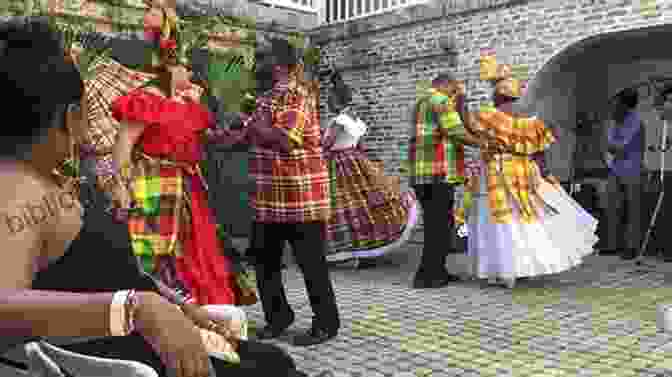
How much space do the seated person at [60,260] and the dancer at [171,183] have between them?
1.59 meters

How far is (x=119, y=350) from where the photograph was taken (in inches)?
48.4

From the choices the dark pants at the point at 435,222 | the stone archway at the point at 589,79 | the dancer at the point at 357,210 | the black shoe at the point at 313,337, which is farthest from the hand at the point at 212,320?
the stone archway at the point at 589,79

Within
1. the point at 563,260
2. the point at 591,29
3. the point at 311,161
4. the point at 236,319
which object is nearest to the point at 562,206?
the point at 563,260

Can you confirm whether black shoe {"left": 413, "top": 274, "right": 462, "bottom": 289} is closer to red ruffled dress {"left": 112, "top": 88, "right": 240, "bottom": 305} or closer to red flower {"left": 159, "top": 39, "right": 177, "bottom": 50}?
red ruffled dress {"left": 112, "top": 88, "right": 240, "bottom": 305}

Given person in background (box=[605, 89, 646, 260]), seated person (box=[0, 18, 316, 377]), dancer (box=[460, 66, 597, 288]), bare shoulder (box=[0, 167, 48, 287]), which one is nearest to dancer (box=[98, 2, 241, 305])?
seated person (box=[0, 18, 316, 377])

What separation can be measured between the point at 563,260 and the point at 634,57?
449cm

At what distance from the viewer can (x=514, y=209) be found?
218 inches

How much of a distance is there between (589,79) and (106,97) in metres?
7.71

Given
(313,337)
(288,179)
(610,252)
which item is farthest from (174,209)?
(610,252)

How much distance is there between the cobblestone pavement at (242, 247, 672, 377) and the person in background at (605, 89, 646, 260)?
1.09 m

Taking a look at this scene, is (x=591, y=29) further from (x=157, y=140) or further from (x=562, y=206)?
(x=157, y=140)

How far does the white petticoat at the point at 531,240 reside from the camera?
17.7 feet

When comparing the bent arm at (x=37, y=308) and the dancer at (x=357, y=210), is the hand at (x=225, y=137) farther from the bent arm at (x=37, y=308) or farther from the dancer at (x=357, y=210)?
the dancer at (x=357, y=210)

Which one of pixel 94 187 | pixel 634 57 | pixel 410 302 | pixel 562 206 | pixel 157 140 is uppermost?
pixel 634 57
